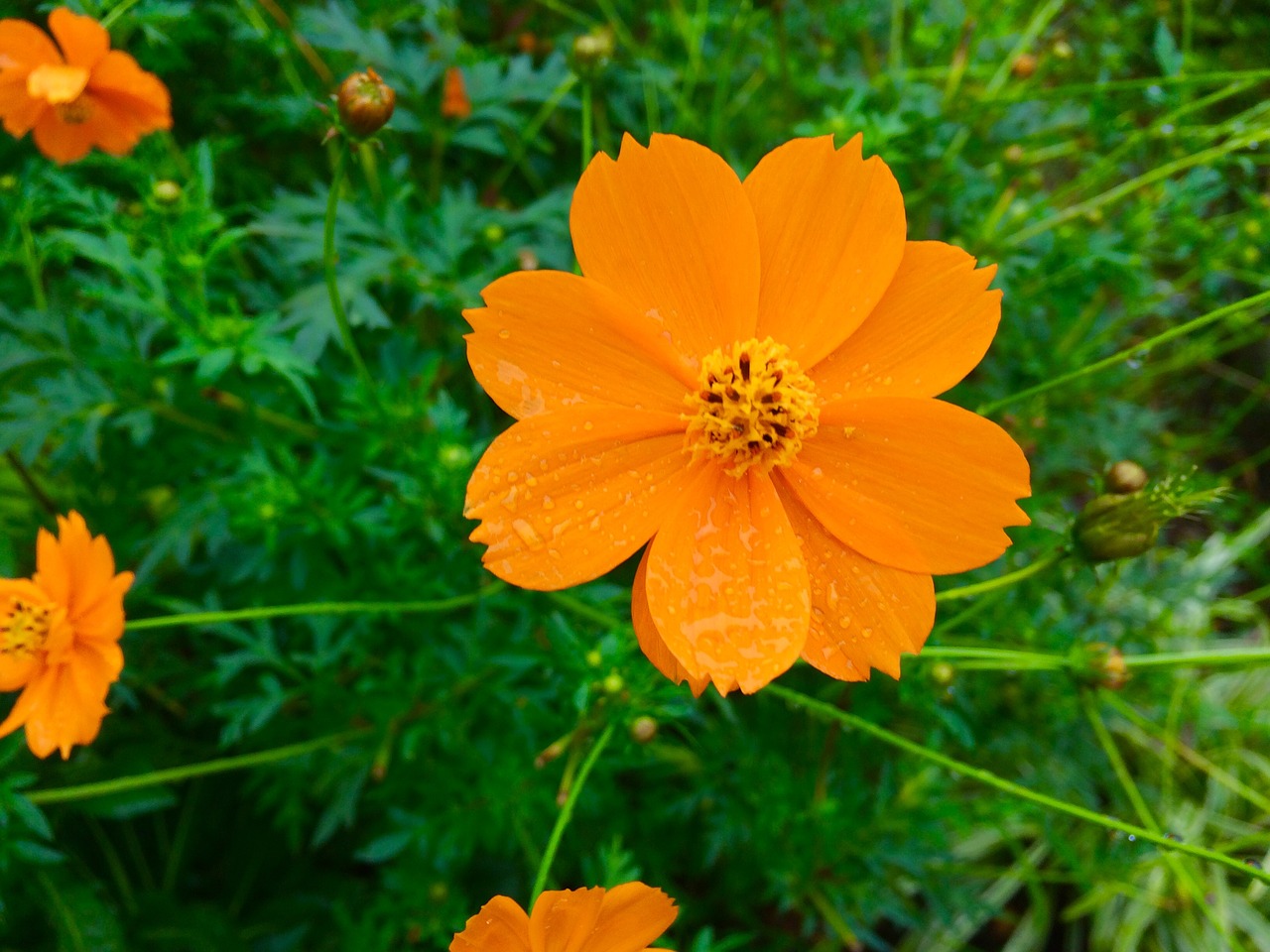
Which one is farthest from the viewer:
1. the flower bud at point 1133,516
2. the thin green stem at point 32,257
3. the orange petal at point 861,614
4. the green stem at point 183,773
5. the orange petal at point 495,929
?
the thin green stem at point 32,257

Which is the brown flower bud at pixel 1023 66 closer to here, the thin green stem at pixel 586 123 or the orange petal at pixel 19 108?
the thin green stem at pixel 586 123

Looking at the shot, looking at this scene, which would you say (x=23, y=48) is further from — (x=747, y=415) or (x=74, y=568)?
(x=747, y=415)

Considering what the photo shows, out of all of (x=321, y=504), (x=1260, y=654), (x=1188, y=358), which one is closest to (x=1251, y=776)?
(x=1188, y=358)

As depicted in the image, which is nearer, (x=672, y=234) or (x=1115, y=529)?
(x=672, y=234)

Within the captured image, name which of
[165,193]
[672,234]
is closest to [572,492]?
[672,234]

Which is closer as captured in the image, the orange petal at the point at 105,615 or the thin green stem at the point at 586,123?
the orange petal at the point at 105,615

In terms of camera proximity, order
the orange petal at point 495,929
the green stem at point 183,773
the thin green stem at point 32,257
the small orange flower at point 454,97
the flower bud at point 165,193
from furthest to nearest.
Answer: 1. the small orange flower at point 454,97
2. the thin green stem at point 32,257
3. the flower bud at point 165,193
4. the green stem at point 183,773
5. the orange petal at point 495,929

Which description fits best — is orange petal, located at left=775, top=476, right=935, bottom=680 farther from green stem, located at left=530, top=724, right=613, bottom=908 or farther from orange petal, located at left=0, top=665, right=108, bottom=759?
orange petal, located at left=0, top=665, right=108, bottom=759

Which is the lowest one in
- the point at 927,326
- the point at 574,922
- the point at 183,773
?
the point at 183,773

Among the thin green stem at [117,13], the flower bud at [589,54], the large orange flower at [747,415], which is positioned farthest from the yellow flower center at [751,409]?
the thin green stem at [117,13]
